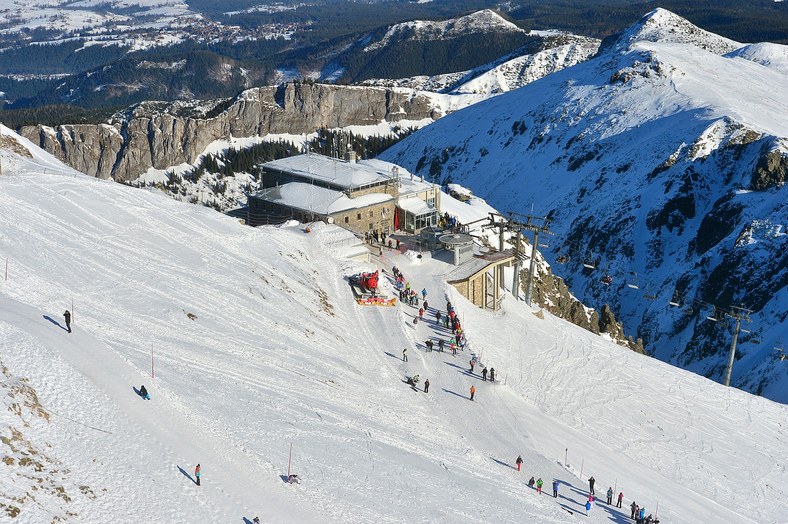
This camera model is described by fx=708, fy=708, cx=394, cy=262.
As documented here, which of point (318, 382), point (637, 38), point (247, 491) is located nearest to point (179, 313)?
point (318, 382)

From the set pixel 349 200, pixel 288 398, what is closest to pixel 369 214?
pixel 349 200

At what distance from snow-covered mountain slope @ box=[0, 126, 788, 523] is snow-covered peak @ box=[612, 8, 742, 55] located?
137604mm

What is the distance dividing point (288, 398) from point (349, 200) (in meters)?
29.8

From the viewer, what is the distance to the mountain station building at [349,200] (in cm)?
6106

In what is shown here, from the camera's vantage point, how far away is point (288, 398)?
34500 millimetres

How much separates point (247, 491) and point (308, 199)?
3876 centimetres

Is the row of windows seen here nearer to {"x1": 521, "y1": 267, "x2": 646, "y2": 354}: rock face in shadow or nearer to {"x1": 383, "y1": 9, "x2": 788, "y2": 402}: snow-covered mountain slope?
{"x1": 521, "y1": 267, "x2": 646, "y2": 354}: rock face in shadow

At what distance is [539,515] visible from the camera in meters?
31.1

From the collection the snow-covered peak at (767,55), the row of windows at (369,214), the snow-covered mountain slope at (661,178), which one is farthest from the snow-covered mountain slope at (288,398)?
the snow-covered peak at (767,55)

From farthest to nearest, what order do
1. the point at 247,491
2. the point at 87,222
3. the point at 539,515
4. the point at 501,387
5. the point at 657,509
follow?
1. the point at 87,222
2. the point at 501,387
3. the point at 657,509
4. the point at 539,515
5. the point at 247,491

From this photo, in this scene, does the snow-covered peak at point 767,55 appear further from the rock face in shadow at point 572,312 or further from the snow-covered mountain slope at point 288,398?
the snow-covered mountain slope at point 288,398

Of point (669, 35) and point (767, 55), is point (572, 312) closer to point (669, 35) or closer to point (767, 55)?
point (767, 55)

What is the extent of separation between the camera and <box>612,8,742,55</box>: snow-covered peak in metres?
170

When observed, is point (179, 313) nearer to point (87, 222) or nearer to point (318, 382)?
point (318, 382)
